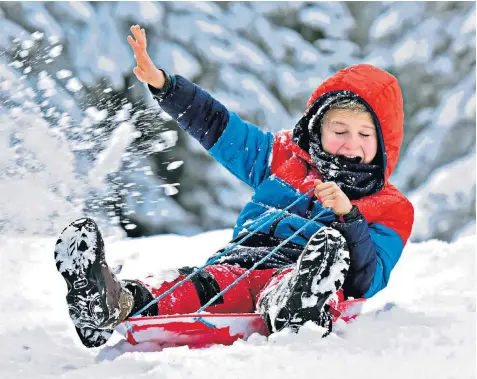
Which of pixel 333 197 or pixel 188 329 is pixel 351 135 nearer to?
pixel 333 197

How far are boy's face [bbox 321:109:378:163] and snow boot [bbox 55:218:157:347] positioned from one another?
0.91m

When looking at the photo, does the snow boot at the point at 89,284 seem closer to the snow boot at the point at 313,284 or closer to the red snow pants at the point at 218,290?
the red snow pants at the point at 218,290

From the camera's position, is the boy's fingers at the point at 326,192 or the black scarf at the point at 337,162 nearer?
the boy's fingers at the point at 326,192

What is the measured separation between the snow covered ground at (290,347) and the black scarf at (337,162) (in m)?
0.41

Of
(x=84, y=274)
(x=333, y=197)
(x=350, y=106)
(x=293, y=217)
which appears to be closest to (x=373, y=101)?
(x=350, y=106)

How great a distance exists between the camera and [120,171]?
3.32 metres

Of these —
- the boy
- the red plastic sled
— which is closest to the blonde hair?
the boy

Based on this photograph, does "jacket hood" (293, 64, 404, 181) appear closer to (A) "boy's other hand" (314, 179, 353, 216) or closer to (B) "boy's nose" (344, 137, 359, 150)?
(B) "boy's nose" (344, 137, 359, 150)

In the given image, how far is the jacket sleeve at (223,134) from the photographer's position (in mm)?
2334

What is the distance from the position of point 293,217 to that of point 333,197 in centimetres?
38

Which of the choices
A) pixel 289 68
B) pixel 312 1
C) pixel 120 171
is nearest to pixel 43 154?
pixel 120 171

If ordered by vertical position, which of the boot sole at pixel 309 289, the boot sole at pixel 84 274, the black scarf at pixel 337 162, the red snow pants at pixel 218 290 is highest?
the black scarf at pixel 337 162

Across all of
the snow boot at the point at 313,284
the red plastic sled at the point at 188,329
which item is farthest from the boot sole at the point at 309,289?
the red plastic sled at the point at 188,329

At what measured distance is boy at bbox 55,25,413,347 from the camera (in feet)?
5.07
